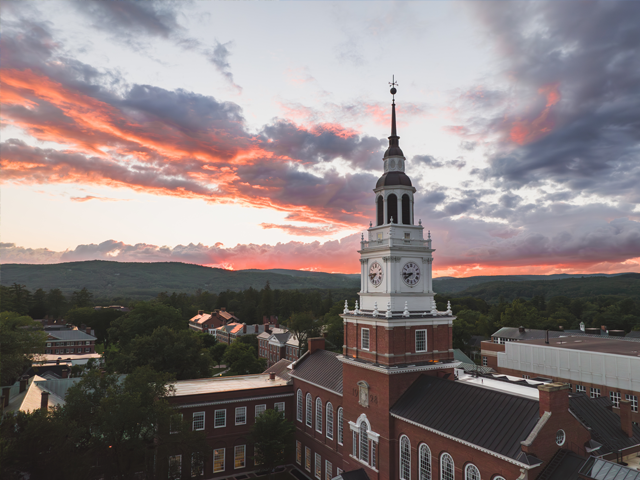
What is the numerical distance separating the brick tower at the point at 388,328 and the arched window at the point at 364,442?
72mm

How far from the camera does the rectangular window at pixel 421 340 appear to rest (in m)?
30.8

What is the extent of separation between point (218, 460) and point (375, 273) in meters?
25.6

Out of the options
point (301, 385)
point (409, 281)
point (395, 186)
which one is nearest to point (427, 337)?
point (409, 281)

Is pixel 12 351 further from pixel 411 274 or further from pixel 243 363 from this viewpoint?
pixel 411 274

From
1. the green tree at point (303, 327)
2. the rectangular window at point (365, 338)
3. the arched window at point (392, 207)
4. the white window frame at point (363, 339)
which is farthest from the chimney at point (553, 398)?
the green tree at point (303, 327)

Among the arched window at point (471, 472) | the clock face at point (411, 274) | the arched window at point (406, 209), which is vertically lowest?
the arched window at point (471, 472)

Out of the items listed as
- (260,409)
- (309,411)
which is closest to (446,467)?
(309,411)

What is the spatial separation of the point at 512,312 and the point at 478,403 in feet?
378

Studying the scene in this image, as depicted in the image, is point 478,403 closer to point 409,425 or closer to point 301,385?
point 409,425

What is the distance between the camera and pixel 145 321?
80.4 metres

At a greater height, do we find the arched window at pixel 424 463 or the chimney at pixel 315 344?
the chimney at pixel 315 344

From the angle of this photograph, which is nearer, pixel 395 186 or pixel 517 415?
pixel 517 415

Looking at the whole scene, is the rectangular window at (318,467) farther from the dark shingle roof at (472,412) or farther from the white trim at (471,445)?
the dark shingle roof at (472,412)

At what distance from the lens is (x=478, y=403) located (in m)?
24.8
